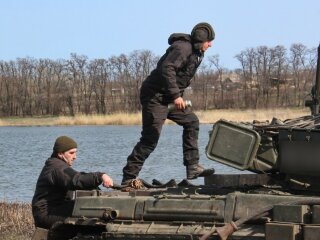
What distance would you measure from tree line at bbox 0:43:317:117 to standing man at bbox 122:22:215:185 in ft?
120

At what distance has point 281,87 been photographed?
49.9 m

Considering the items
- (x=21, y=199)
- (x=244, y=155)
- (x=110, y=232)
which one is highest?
(x=244, y=155)

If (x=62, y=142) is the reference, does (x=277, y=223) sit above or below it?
below

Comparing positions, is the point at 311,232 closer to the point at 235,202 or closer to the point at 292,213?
the point at 292,213

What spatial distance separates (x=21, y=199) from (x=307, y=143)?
10118mm

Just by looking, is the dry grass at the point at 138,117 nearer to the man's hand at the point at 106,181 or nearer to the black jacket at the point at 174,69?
the black jacket at the point at 174,69

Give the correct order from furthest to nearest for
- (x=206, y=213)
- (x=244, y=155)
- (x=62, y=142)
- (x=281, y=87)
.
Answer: (x=281, y=87), (x=62, y=142), (x=244, y=155), (x=206, y=213)

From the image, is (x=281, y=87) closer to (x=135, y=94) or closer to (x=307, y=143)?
(x=135, y=94)

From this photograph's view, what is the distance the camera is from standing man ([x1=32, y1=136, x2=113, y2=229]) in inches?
299

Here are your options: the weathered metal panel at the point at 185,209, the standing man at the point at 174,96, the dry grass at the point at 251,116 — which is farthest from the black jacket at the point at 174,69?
the dry grass at the point at 251,116

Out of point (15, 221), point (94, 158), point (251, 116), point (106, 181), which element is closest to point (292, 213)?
point (106, 181)

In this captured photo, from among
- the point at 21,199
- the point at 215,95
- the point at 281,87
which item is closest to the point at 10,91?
the point at 215,95

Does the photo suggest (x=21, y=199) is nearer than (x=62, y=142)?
No

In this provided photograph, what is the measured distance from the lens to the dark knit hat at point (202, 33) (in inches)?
333
